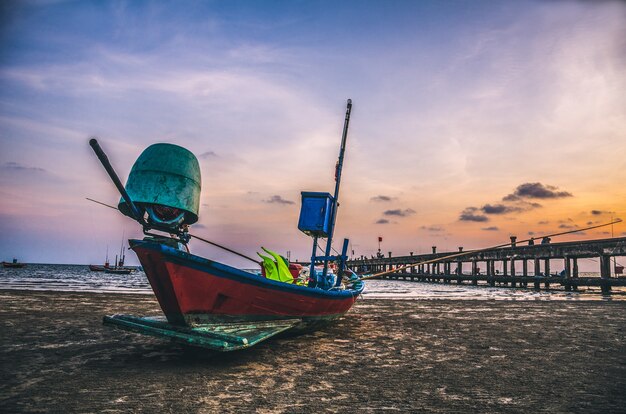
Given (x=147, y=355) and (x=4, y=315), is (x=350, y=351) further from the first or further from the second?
(x=4, y=315)

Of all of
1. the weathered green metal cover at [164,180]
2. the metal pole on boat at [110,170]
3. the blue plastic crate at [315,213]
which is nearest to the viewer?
the metal pole on boat at [110,170]

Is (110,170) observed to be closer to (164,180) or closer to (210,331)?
(164,180)

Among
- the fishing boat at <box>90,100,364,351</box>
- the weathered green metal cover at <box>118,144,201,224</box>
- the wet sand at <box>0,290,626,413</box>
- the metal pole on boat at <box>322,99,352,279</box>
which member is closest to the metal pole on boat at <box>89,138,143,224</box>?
the fishing boat at <box>90,100,364,351</box>

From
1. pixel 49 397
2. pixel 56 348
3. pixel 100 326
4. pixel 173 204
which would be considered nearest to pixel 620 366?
pixel 173 204

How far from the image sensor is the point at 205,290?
605 cm

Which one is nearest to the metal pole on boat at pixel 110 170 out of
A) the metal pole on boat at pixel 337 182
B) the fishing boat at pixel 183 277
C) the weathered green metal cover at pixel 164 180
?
the fishing boat at pixel 183 277

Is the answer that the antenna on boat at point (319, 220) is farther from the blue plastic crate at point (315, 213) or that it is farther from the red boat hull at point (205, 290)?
the red boat hull at point (205, 290)

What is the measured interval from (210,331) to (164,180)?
2438 millimetres

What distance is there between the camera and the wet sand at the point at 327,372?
4.25m

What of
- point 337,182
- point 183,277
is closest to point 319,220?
point 337,182

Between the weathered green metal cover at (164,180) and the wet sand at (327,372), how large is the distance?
2495mm

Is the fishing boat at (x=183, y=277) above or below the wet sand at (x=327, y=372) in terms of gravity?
above

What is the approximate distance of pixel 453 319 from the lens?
12.0 m

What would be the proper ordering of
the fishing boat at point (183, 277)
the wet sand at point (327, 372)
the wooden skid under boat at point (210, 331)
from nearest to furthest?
the wet sand at point (327, 372)
the wooden skid under boat at point (210, 331)
the fishing boat at point (183, 277)
